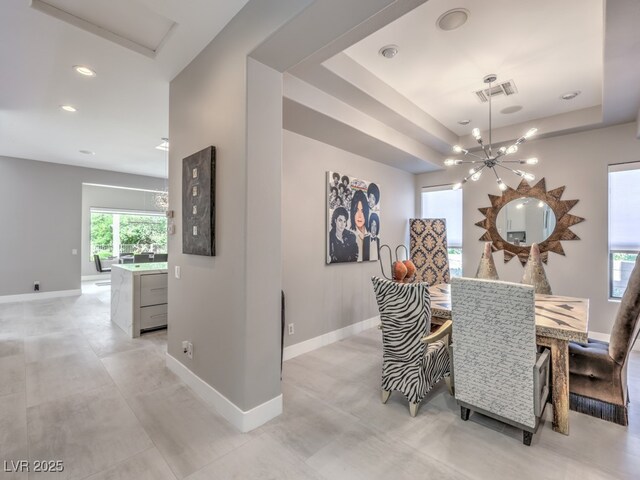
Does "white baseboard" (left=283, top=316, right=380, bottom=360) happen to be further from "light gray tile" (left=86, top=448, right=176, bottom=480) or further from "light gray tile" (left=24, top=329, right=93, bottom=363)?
"light gray tile" (left=24, top=329, right=93, bottom=363)

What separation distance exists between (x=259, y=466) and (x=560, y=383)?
2041 millimetres

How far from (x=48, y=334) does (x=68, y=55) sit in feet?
11.4

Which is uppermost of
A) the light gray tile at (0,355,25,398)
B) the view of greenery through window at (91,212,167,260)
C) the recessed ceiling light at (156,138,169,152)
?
the recessed ceiling light at (156,138,169,152)

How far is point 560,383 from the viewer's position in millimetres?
2061

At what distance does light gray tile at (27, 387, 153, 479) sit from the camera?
1756 millimetres

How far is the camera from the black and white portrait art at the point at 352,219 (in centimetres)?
386

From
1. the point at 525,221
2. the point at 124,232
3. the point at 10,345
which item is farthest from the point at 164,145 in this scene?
the point at 124,232

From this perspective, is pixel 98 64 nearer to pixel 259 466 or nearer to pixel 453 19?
pixel 453 19

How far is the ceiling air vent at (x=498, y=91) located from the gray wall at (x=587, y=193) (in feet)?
4.56

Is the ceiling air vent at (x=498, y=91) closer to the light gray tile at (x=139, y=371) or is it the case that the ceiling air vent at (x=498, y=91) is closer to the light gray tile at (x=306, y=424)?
the light gray tile at (x=306, y=424)

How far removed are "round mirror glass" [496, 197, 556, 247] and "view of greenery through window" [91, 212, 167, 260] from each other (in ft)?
30.2

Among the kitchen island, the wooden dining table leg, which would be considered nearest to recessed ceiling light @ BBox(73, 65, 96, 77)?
the kitchen island

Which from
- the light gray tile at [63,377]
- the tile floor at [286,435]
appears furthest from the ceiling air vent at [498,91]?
the light gray tile at [63,377]

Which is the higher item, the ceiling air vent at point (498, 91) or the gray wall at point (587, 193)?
the ceiling air vent at point (498, 91)
